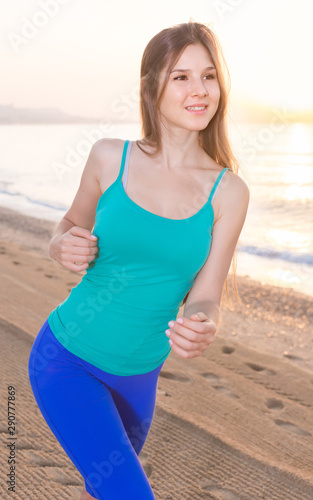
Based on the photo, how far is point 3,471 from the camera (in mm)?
2691

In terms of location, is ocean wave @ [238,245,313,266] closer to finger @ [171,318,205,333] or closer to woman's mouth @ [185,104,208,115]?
woman's mouth @ [185,104,208,115]

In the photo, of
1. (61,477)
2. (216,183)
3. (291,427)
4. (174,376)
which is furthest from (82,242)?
(174,376)

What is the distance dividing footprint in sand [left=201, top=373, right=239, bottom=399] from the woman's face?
2477 mm

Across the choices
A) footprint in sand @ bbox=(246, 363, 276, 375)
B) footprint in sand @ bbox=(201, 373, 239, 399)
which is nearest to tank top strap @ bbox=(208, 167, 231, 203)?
footprint in sand @ bbox=(201, 373, 239, 399)

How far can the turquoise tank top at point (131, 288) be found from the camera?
1.87 meters

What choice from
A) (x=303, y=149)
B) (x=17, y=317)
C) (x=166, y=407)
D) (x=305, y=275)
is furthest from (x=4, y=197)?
(x=303, y=149)

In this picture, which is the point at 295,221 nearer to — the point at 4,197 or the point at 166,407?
the point at 4,197

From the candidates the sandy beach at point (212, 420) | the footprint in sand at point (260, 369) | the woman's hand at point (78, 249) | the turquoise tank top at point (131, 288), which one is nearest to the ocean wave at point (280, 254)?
the sandy beach at point (212, 420)

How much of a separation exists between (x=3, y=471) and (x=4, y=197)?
1587 cm

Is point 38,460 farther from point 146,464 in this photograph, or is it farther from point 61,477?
point 146,464

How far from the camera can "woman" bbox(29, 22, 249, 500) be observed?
1.70m

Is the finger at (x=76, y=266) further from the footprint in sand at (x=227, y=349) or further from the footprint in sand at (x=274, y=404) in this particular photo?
the footprint in sand at (x=227, y=349)

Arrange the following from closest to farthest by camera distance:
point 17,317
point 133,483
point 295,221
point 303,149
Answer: point 133,483 → point 17,317 → point 295,221 → point 303,149

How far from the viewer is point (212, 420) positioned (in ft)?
11.5
